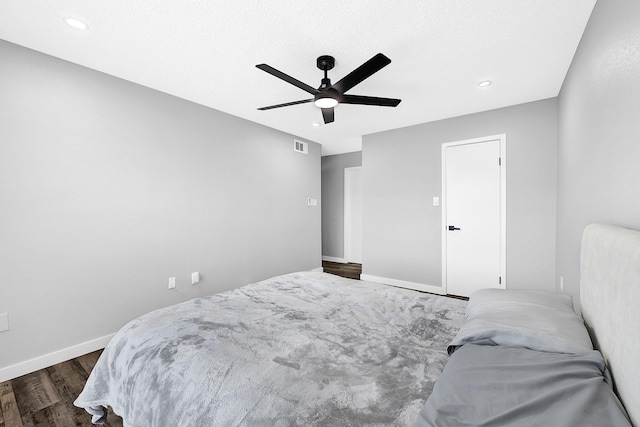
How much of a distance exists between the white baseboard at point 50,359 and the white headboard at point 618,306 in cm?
338

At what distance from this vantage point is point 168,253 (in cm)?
301

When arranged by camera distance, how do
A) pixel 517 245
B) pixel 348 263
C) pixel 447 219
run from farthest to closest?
pixel 348 263 → pixel 447 219 → pixel 517 245

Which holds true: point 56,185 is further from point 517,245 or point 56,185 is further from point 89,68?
point 517,245

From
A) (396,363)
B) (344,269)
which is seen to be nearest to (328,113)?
(396,363)

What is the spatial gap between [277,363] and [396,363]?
1.59 feet

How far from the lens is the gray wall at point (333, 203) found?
20.6 feet

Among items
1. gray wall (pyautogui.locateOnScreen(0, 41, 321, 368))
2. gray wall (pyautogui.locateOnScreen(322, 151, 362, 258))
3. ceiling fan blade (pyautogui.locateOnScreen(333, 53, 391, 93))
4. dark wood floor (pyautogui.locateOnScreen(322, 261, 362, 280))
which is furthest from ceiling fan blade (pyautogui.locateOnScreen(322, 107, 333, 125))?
gray wall (pyautogui.locateOnScreen(322, 151, 362, 258))

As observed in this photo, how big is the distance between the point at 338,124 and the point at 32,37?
314cm

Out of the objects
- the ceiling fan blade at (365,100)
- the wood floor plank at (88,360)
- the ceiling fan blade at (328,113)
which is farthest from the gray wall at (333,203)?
the wood floor plank at (88,360)

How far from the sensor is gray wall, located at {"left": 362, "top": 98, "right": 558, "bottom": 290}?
3.25 m

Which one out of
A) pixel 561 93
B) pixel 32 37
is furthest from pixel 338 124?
pixel 32 37

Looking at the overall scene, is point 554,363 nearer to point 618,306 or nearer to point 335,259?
point 618,306

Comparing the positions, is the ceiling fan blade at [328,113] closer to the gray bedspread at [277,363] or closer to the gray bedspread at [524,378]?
the gray bedspread at [277,363]

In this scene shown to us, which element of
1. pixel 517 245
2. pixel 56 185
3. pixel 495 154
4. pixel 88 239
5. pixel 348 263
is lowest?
pixel 348 263
